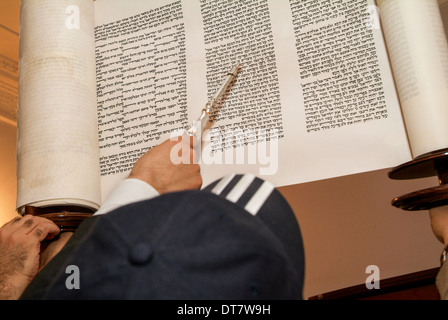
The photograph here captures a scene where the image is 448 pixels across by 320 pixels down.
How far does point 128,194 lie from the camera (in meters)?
0.57

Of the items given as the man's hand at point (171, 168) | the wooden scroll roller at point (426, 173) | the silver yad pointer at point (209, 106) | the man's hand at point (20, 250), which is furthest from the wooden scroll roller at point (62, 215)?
the wooden scroll roller at point (426, 173)

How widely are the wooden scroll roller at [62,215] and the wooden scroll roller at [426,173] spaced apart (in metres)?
0.52

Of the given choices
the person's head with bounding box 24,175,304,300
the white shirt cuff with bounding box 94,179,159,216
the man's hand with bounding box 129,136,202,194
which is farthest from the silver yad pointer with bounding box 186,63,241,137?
the person's head with bounding box 24,175,304,300

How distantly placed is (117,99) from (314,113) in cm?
40

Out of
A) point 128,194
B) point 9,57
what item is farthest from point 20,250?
point 9,57

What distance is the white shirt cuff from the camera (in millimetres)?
554

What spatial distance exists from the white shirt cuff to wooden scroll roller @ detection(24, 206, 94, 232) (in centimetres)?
15

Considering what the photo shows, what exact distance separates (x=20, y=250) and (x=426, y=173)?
2.14 feet

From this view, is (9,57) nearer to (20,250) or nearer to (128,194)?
(20,250)

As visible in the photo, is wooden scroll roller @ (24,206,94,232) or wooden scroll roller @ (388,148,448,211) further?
wooden scroll roller @ (24,206,94,232)

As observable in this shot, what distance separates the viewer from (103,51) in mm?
883

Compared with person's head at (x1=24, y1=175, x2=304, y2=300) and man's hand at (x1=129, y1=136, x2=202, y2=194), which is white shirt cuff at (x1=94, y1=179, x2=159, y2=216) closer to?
man's hand at (x1=129, y1=136, x2=202, y2=194)

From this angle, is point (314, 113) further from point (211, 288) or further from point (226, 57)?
point (211, 288)

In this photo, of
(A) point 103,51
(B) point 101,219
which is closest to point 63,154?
(A) point 103,51
